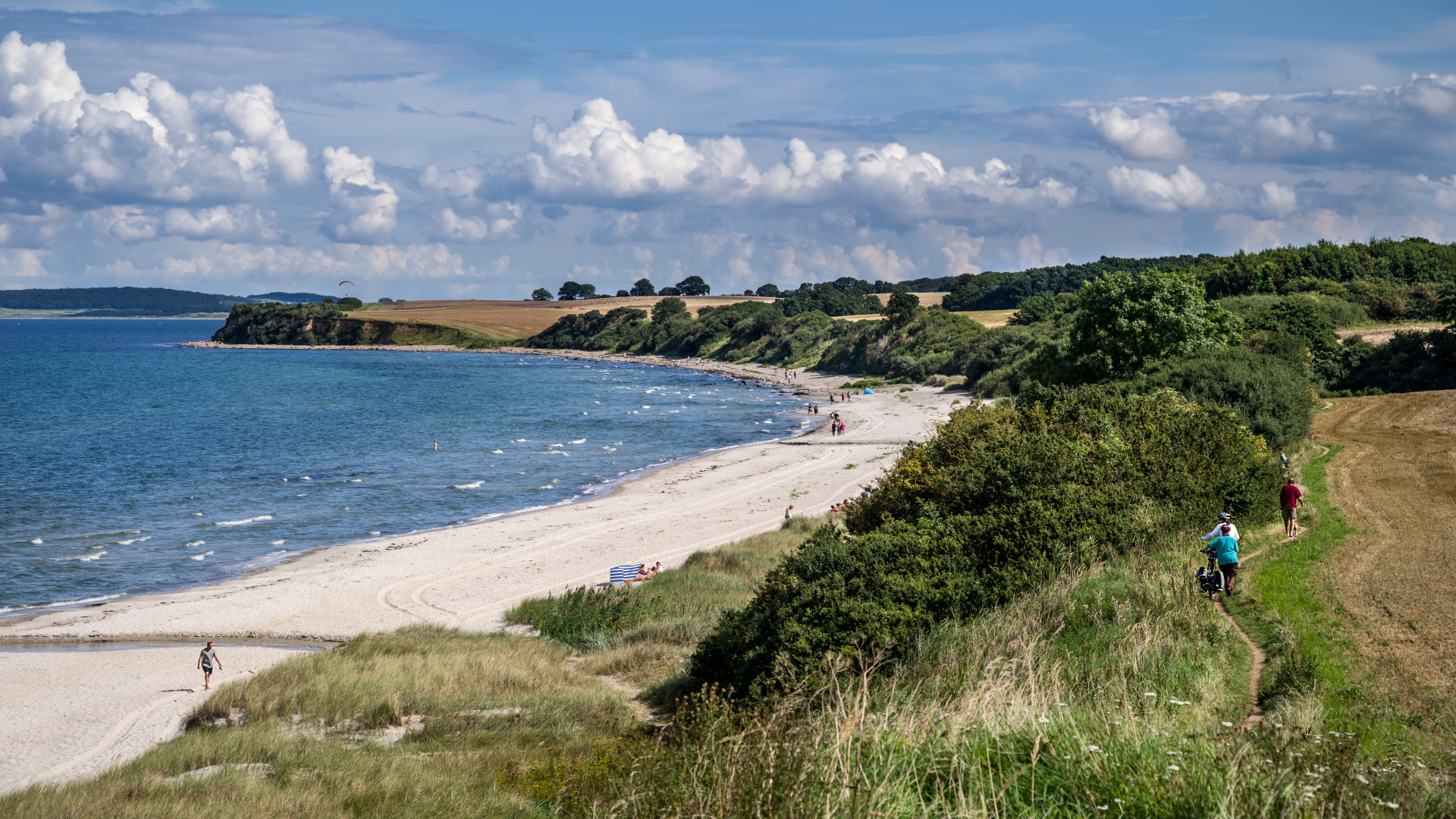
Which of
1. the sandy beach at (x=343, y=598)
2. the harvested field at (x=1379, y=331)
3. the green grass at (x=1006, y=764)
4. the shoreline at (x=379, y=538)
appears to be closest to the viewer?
the green grass at (x=1006, y=764)

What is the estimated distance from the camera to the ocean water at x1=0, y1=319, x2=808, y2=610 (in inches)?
1234

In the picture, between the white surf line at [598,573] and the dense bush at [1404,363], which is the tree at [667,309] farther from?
the white surf line at [598,573]

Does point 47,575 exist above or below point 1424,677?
below

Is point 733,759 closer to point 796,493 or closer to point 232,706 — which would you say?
point 232,706

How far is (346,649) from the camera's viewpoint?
1755 cm

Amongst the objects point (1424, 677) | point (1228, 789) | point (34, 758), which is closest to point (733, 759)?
point (1228, 789)

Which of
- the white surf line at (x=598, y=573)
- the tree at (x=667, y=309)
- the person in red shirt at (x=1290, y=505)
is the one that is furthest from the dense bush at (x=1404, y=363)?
the tree at (x=667, y=309)

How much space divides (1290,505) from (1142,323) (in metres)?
21.7

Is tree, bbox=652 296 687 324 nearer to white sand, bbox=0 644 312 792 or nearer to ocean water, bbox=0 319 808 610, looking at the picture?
ocean water, bbox=0 319 808 610

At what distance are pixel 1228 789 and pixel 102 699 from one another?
66.2 feet

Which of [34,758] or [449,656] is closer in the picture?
[34,758]

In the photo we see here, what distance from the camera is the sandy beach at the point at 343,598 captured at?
1677 cm

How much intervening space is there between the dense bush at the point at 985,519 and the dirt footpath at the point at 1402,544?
2.26 meters

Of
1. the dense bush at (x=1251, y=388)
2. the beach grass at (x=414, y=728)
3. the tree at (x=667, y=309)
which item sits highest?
the tree at (x=667, y=309)
